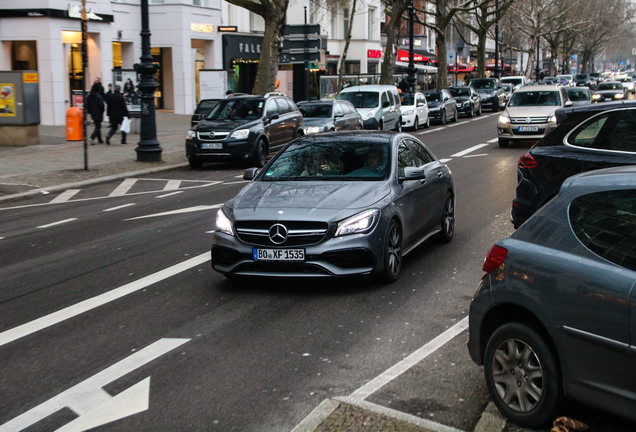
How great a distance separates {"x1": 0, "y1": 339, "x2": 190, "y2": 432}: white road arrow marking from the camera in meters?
5.20

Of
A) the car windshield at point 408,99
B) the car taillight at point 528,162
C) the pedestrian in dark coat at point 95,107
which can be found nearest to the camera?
the car taillight at point 528,162

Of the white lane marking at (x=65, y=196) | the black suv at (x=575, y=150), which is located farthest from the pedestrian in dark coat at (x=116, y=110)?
the black suv at (x=575, y=150)

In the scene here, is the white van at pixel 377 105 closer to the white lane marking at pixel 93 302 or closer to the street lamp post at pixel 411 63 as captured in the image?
the street lamp post at pixel 411 63

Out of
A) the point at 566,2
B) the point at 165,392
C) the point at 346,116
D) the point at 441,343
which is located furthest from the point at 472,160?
the point at 566,2

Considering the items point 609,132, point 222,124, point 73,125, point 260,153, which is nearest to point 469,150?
point 260,153

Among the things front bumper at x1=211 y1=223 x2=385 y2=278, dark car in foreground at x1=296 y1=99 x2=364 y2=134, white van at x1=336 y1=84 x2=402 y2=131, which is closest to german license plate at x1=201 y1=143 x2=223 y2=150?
dark car in foreground at x1=296 y1=99 x2=364 y2=134

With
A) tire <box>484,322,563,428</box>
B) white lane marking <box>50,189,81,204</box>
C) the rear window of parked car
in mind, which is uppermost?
the rear window of parked car

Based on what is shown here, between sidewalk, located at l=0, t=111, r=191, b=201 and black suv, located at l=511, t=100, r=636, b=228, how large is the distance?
10.3 m

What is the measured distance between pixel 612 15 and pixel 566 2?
19.2 m

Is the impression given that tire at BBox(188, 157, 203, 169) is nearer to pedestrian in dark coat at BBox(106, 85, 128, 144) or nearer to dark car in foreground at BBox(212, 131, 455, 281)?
pedestrian in dark coat at BBox(106, 85, 128, 144)

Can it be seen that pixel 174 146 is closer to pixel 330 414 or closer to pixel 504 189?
pixel 504 189

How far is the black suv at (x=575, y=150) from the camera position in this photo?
9250mm

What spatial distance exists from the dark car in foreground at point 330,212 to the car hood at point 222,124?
11.5m

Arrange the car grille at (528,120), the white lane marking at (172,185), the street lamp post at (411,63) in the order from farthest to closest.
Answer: the street lamp post at (411,63) → the car grille at (528,120) → the white lane marking at (172,185)
